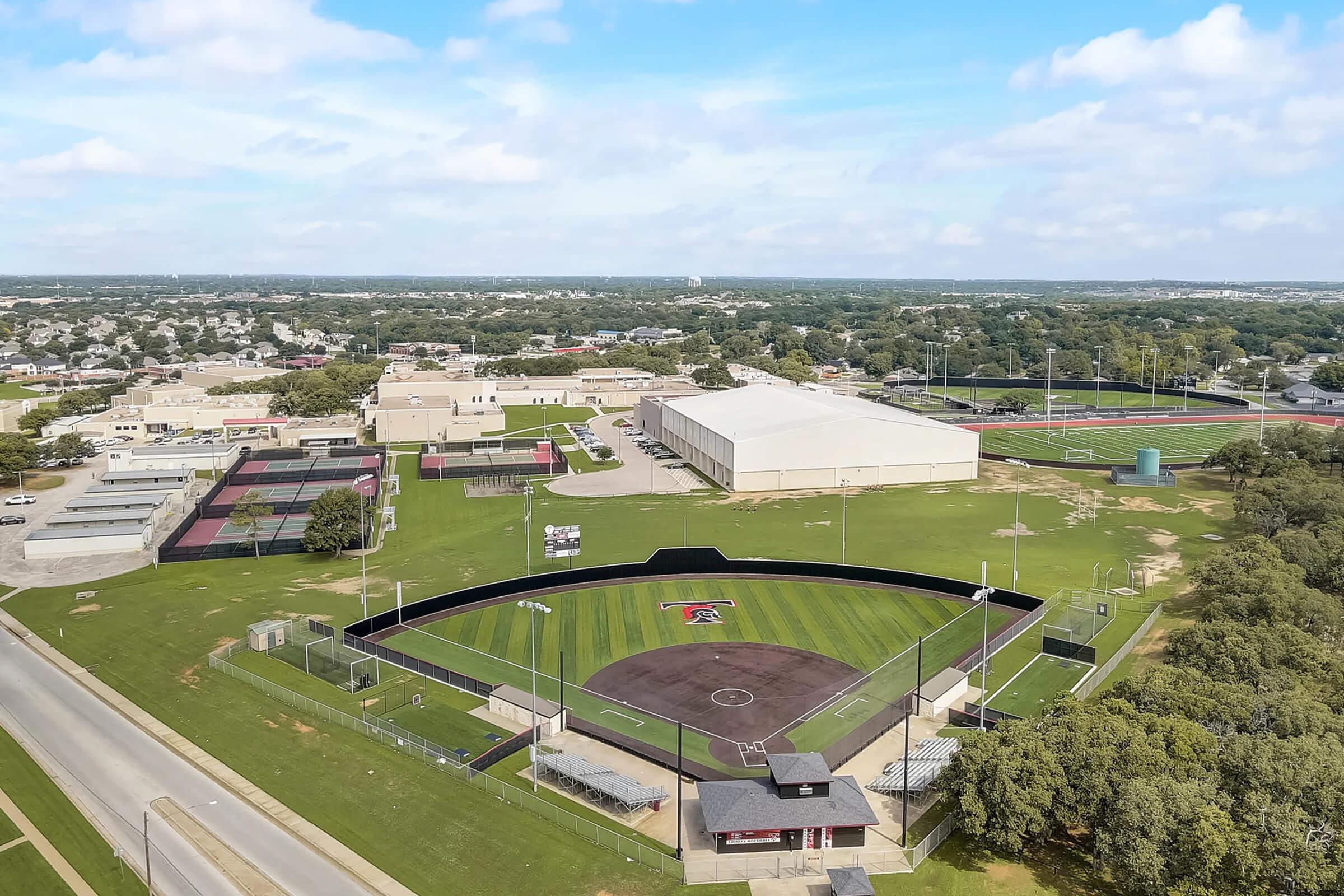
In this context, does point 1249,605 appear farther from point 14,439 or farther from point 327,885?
point 14,439

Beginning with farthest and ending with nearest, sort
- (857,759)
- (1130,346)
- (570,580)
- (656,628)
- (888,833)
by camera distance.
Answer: (1130,346), (570,580), (656,628), (857,759), (888,833)

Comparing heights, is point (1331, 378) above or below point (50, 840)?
above

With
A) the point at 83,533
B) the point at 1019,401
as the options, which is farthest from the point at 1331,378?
the point at 83,533

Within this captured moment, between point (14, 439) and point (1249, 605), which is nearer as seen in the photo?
point (1249, 605)

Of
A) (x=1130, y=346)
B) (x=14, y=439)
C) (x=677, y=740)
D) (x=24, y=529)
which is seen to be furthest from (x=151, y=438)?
(x=1130, y=346)

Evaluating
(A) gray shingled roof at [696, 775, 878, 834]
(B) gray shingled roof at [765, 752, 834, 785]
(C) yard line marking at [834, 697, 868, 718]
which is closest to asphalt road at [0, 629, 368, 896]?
(A) gray shingled roof at [696, 775, 878, 834]

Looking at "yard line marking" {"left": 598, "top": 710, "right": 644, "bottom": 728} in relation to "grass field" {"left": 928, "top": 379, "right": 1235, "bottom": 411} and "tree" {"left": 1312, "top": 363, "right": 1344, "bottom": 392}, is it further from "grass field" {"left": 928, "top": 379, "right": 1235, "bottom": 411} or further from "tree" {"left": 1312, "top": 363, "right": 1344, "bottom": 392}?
"tree" {"left": 1312, "top": 363, "right": 1344, "bottom": 392}

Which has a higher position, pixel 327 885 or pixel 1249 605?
pixel 1249 605

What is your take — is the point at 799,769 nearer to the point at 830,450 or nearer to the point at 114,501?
the point at 830,450
